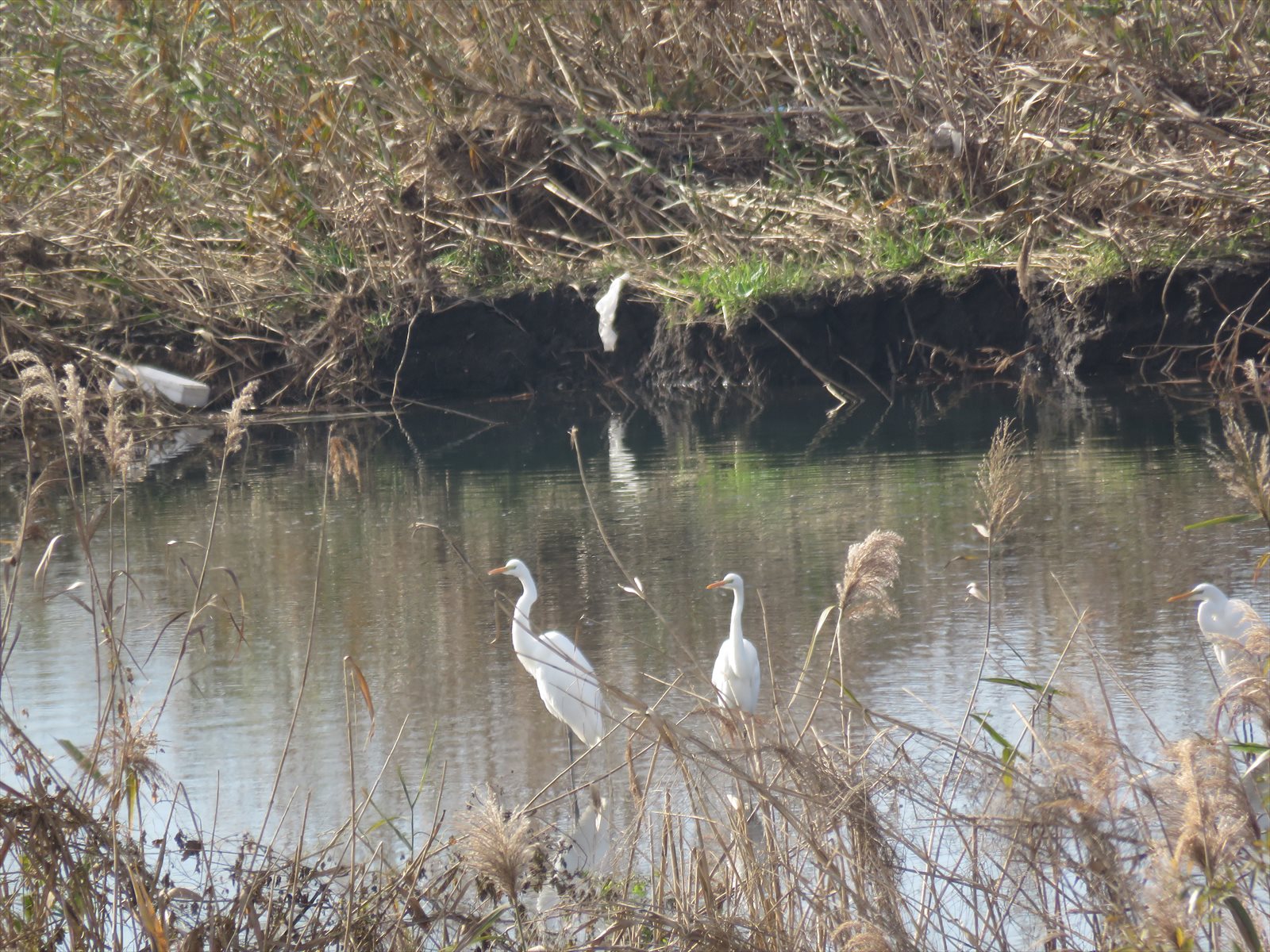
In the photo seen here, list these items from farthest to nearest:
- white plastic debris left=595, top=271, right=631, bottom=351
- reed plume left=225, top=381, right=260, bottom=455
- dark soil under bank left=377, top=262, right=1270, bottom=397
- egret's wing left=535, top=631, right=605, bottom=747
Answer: white plastic debris left=595, top=271, right=631, bottom=351 < dark soil under bank left=377, top=262, right=1270, bottom=397 < egret's wing left=535, top=631, right=605, bottom=747 < reed plume left=225, top=381, right=260, bottom=455

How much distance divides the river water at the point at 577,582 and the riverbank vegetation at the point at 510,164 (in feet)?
6.41

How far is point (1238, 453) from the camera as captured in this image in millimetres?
1953

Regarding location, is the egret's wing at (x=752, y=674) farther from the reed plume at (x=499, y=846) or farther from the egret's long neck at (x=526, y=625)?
the reed plume at (x=499, y=846)

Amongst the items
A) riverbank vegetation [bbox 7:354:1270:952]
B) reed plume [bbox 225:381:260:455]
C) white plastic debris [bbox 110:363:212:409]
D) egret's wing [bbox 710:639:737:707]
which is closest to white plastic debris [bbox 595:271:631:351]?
white plastic debris [bbox 110:363:212:409]

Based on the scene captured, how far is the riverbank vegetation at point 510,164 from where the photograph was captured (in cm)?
1155

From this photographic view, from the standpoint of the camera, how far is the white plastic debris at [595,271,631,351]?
12.0m

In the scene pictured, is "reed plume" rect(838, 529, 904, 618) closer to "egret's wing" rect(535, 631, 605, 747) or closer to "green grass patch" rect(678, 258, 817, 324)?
"egret's wing" rect(535, 631, 605, 747)

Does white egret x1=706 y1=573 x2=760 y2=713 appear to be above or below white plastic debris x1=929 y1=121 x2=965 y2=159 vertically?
A: below

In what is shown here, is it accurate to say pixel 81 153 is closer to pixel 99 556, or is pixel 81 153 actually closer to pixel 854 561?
pixel 99 556

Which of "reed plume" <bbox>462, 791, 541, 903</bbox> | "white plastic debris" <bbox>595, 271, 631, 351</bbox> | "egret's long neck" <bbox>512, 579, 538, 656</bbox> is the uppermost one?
"white plastic debris" <bbox>595, 271, 631, 351</bbox>

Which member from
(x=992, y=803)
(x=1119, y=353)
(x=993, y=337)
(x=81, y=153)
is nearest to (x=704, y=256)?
(x=993, y=337)

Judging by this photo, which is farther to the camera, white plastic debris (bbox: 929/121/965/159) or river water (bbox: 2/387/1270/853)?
white plastic debris (bbox: 929/121/965/159)

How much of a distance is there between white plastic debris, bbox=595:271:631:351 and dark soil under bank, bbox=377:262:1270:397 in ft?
1.14

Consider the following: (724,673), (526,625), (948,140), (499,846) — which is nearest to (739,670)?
(724,673)
